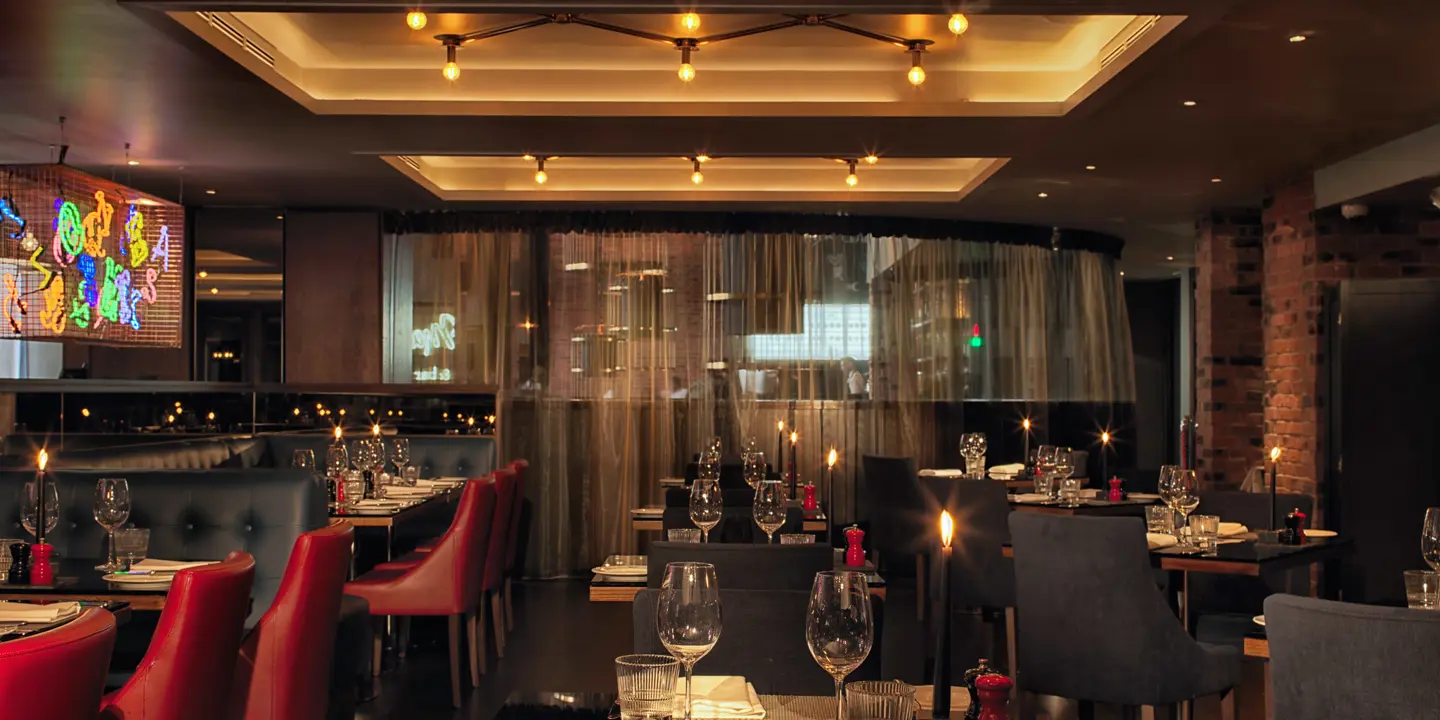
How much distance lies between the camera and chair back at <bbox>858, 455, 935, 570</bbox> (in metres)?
7.55

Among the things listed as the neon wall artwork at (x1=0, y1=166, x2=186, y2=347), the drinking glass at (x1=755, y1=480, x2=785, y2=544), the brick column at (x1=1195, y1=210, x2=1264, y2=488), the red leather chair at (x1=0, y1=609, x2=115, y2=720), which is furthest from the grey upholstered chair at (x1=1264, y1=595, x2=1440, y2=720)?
the brick column at (x1=1195, y1=210, x2=1264, y2=488)

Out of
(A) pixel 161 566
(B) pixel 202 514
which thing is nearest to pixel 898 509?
(B) pixel 202 514

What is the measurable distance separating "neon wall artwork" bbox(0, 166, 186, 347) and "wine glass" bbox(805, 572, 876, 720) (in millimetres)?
6149

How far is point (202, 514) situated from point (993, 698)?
4028mm

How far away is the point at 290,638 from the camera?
12.0ft

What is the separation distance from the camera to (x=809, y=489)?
251 inches

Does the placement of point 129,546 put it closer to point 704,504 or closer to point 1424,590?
point 704,504

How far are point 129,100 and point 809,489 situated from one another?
12.0 ft

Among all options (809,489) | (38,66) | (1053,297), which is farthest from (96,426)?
(1053,297)

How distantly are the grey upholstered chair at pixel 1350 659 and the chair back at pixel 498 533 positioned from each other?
441 centimetres

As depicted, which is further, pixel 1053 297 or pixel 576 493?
pixel 1053 297

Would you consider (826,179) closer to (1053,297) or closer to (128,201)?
(1053,297)

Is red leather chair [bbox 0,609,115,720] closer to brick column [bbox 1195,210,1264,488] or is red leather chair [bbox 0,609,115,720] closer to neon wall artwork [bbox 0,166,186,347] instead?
neon wall artwork [bbox 0,166,186,347]

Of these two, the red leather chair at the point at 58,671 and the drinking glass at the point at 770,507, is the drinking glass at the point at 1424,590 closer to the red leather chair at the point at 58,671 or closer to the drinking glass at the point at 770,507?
Result: the drinking glass at the point at 770,507
